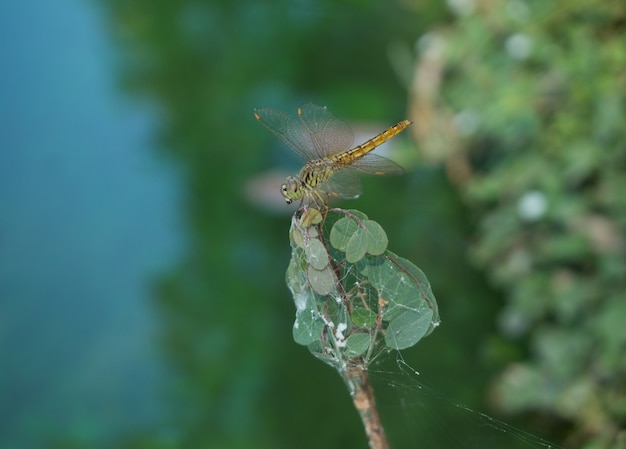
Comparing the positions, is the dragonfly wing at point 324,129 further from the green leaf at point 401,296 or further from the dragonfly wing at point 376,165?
the green leaf at point 401,296

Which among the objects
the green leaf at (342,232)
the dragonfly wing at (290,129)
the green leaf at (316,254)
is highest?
the dragonfly wing at (290,129)

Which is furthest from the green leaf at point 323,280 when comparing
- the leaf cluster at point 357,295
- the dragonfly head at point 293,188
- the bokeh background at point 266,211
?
the bokeh background at point 266,211

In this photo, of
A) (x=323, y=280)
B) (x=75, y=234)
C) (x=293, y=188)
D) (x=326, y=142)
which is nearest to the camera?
(x=323, y=280)

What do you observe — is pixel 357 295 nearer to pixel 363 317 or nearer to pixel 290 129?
pixel 363 317

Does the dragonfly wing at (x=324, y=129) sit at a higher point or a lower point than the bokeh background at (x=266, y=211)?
lower

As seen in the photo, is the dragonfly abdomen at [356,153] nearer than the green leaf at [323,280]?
No

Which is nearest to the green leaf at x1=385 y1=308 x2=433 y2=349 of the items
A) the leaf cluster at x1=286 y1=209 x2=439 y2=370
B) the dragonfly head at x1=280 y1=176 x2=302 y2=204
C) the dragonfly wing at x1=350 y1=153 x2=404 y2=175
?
the leaf cluster at x1=286 y1=209 x2=439 y2=370

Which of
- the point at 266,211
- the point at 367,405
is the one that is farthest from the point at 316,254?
the point at 266,211

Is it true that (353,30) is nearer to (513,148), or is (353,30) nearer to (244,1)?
(244,1)

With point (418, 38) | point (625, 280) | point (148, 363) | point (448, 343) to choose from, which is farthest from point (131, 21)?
point (625, 280)
